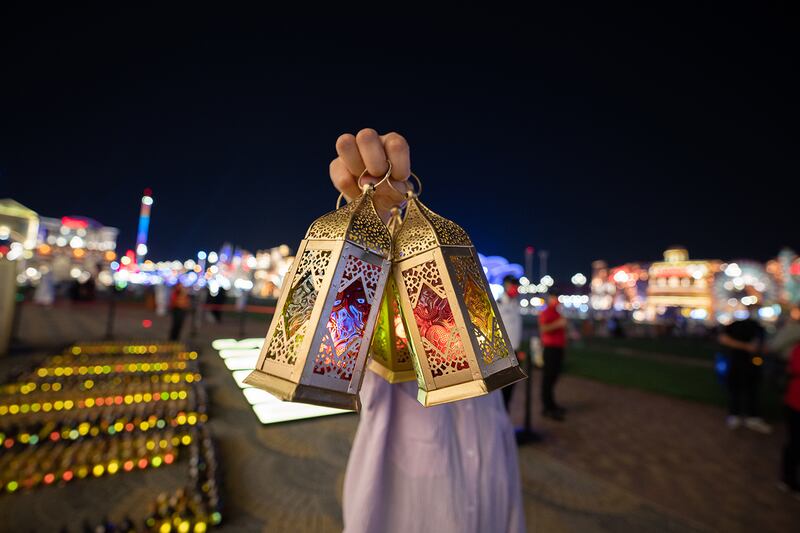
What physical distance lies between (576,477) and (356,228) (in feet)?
14.5

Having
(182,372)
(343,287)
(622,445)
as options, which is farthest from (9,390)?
(622,445)

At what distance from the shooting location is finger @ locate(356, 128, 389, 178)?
44.6 inches

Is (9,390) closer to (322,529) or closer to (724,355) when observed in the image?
(322,529)

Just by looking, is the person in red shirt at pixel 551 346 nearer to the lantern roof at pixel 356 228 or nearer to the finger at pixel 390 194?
the finger at pixel 390 194

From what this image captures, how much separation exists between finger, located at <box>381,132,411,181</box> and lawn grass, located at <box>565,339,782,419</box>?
9567mm

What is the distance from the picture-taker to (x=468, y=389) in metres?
0.85

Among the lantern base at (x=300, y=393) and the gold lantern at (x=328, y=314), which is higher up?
the gold lantern at (x=328, y=314)

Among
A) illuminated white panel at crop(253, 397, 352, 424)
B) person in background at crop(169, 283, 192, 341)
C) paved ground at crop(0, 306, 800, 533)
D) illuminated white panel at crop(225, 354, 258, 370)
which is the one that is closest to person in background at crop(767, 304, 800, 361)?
paved ground at crop(0, 306, 800, 533)

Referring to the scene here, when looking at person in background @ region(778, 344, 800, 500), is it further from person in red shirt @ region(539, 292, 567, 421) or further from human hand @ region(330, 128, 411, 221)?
human hand @ region(330, 128, 411, 221)

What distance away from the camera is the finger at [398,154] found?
1188 millimetres

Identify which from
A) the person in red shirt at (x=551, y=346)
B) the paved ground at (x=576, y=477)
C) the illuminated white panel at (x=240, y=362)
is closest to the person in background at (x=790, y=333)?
the paved ground at (x=576, y=477)

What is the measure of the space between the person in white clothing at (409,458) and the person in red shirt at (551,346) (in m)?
4.82

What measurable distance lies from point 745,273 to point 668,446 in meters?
72.6

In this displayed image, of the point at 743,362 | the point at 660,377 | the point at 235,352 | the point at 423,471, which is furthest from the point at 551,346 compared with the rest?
the point at 235,352
